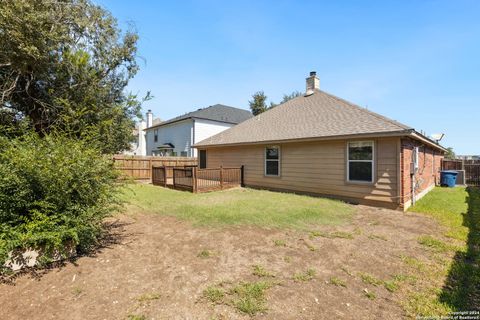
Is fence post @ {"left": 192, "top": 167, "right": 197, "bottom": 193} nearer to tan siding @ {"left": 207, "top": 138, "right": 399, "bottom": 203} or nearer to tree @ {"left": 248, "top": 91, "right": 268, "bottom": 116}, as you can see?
tan siding @ {"left": 207, "top": 138, "right": 399, "bottom": 203}

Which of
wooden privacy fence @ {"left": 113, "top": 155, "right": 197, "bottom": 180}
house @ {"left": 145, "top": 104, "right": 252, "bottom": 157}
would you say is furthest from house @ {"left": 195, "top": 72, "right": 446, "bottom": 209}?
house @ {"left": 145, "top": 104, "right": 252, "bottom": 157}

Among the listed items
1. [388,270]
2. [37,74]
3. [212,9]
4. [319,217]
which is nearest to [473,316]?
[388,270]

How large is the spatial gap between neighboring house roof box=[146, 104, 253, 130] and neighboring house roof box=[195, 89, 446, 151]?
8787 mm

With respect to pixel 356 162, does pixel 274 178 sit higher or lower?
lower

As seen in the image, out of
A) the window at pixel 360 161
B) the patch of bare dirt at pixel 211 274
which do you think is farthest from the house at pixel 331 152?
the patch of bare dirt at pixel 211 274

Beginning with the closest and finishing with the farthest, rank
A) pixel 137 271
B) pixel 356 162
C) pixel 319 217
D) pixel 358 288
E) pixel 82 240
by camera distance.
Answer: pixel 358 288 → pixel 137 271 → pixel 82 240 → pixel 319 217 → pixel 356 162

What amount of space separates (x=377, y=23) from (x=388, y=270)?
29.7 feet

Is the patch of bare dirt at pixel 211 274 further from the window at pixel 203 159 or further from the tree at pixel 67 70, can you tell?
the window at pixel 203 159

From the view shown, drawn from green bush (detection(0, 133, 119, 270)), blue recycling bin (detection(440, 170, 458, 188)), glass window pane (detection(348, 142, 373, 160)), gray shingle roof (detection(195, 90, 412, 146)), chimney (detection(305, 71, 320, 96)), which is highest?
chimney (detection(305, 71, 320, 96))

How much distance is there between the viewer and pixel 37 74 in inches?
219

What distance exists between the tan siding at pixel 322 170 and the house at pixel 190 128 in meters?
10.6

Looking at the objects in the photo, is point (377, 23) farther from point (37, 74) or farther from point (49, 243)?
point (49, 243)

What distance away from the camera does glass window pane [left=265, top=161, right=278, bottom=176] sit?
37.0 ft

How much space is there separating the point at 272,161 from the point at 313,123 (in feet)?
8.58
